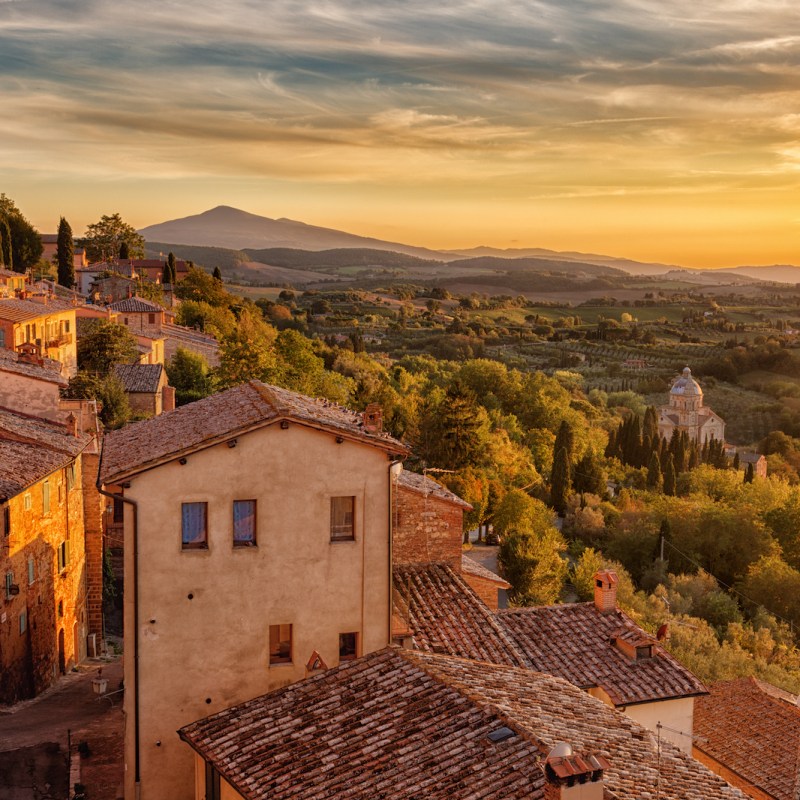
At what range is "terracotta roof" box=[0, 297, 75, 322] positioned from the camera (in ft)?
121

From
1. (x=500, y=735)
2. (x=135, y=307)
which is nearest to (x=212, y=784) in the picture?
(x=500, y=735)

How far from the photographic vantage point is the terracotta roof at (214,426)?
1370 cm

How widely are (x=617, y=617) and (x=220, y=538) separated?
10348mm

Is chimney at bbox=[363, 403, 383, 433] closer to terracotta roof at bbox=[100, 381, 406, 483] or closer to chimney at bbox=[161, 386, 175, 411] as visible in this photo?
terracotta roof at bbox=[100, 381, 406, 483]

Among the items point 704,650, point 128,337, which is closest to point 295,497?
point 704,650

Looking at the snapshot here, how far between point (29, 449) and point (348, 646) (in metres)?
11.9

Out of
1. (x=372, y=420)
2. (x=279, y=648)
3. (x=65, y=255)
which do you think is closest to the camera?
(x=279, y=648)

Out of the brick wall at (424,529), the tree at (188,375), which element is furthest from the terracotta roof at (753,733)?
the tree at (188,375)

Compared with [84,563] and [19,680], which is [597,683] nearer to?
[19,680]

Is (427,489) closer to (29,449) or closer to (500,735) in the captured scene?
(500,735)

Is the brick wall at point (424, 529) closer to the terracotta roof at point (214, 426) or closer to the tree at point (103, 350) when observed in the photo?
the terracotta roof at point (214, 426)

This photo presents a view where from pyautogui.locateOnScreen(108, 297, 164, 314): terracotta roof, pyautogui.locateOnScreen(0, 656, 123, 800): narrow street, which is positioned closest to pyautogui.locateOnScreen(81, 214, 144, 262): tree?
pyautogui.locateOnScreen(108, 297, 164, 314): terracotta roof

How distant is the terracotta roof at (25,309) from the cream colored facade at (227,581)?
25721 mm

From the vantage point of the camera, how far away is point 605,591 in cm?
2062
